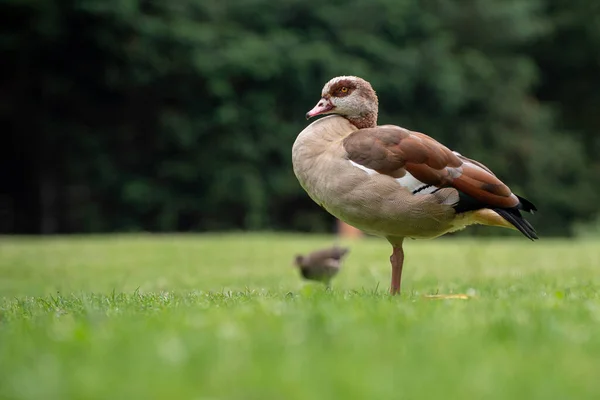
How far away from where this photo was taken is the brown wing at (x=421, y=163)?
237 inches

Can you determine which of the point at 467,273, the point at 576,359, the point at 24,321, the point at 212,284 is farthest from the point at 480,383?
the point at 467,273

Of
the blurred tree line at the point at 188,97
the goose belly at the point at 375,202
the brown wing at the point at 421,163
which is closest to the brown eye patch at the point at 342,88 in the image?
the brown wing at the point at 421,163

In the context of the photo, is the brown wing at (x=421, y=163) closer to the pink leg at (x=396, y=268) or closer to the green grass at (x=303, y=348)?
the pink leg at (x=396, y=268)

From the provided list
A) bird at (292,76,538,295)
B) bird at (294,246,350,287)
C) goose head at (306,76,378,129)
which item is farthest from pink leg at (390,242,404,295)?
bird at (294,246,350,287)

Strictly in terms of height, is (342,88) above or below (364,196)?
above

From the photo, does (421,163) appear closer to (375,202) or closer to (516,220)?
(375,202)

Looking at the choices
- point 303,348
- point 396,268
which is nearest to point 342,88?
point 396,268

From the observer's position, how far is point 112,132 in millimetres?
31719

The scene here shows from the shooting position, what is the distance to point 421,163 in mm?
6031

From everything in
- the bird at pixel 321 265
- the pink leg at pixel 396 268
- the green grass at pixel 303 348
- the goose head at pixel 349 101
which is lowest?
the bird at pixel 321 265

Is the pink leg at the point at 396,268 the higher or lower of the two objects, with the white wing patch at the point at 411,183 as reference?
lower

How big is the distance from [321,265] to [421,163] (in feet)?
12.9

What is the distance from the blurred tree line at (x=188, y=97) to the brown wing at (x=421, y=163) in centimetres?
A: 2395

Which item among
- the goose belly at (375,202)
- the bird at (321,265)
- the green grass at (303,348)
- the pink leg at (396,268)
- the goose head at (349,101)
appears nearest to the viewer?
the green grass at (303,348)
